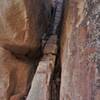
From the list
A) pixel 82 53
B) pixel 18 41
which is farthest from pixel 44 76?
pixel 82 53

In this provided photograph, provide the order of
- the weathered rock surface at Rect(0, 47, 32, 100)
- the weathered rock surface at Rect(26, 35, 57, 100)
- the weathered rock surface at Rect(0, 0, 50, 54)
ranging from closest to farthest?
the weathered rock surface at Rect(26, 35, 57, 100)
the weathered rock surface at Rect(0, 0, 50, 54)
the weathered rock surface at Rect(0, 47, 32, 100)

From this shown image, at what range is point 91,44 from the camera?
1.47 metres

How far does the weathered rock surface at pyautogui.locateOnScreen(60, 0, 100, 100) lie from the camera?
4.66 feet

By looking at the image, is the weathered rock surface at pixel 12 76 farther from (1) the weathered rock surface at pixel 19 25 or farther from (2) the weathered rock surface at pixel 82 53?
(2) the weathered rock surface at pixel 82 53

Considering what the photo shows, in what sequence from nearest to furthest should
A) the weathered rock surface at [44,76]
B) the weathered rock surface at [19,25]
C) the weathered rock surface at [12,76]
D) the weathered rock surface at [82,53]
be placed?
→ the weathered rock surface at [82,53] → the weathered rock surface at [44,76] → the weathered rock surface at [19,25] → the weathered rock surface at [12,76]

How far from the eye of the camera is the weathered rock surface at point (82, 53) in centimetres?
142

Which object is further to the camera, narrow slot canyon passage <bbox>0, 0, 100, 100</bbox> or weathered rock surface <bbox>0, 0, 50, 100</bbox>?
weathered rock surface <bbox>0, 0, 50, 100</bbox>

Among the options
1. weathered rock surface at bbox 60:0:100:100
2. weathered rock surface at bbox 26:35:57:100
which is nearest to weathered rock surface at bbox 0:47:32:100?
weathered rock surface at bbox 26:35:57:100

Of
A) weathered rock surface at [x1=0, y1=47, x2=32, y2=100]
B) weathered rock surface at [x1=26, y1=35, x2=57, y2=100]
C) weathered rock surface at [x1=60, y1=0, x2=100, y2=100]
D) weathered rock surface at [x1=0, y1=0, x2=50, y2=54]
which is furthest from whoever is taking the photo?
weathered rock surface at [x1=0, y1=47, x2=32, y2=100]

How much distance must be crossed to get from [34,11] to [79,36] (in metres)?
0.68

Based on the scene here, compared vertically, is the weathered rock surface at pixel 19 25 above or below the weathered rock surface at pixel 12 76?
above

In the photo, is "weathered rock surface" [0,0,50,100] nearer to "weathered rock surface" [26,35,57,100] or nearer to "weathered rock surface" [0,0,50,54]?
"weathered rock surface" [0,0,50,54]

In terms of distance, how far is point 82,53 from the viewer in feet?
5.10

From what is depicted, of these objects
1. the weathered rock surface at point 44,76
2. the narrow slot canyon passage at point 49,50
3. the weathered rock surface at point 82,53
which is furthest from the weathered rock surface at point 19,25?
the weathered rock surface at point 82,53
